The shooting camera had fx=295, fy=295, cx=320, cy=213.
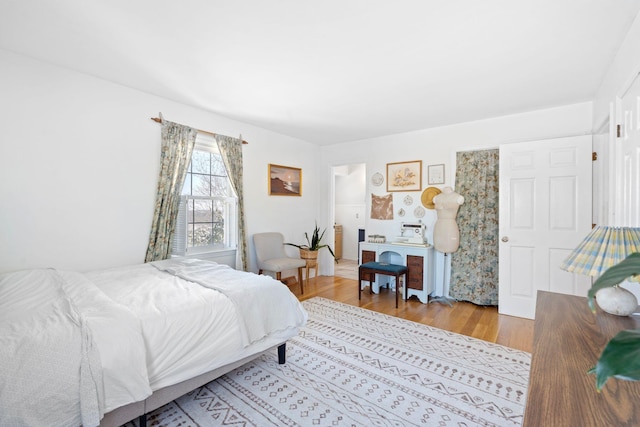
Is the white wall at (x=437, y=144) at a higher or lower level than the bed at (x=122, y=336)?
higher

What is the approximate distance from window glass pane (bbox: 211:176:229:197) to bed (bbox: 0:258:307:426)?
1.59m

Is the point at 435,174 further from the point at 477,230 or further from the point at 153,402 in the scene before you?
the point at 153,402

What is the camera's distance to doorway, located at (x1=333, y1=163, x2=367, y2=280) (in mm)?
7023

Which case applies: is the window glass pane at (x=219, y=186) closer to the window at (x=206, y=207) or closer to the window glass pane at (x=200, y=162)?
the window at (x=206, y=207)

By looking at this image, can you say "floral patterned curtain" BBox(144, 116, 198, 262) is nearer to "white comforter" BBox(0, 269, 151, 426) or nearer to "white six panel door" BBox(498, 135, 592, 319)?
"white comforter" BBox(0, 269, 151, 426)

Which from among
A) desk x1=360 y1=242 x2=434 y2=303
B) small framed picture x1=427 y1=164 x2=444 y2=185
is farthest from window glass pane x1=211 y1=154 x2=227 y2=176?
small framed picture x1=427 y1=164 x2=444 y2=185

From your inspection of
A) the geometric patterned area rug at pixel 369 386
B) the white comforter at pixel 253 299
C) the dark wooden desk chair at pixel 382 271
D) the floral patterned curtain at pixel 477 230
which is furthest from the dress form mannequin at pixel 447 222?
the white comforter at pixel 253 299

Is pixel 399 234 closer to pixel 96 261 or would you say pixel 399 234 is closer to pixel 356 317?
pixel 356 317

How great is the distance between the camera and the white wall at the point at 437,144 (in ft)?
11.0

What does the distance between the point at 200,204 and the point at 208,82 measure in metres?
1.51

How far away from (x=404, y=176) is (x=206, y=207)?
288 cm

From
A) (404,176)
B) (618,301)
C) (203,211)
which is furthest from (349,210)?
(618,301)

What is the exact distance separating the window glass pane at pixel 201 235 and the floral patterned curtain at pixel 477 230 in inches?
130

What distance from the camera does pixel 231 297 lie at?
6.49 ft
